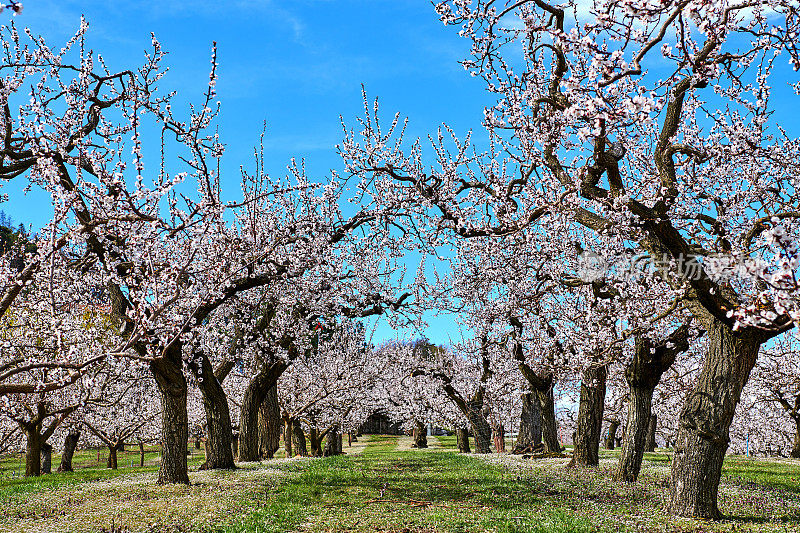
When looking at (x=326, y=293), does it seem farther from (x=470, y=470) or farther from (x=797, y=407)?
(x=797, y=407)

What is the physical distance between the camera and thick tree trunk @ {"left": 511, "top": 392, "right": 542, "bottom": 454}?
92.0 ft

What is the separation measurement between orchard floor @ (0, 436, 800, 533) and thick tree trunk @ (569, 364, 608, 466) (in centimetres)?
101

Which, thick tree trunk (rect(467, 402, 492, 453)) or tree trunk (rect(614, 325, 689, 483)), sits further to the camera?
thick tree trunk (rect(467, 402, 492, 453))

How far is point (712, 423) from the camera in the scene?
10.4m

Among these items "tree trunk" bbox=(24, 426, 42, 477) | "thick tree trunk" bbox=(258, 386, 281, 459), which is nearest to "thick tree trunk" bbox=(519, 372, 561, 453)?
"thick tree trunk" bbox=(258, 386, 281, 459)

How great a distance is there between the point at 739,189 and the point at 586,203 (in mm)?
3799

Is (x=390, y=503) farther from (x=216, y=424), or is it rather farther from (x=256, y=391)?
(x=256, y=391)

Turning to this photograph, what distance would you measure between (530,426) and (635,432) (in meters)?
13.4

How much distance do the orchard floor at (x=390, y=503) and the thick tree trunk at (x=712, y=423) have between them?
47 centimetres

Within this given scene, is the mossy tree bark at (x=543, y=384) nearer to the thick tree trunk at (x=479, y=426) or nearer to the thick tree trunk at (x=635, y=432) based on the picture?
the thick tree trunk at (x=635, y=432)

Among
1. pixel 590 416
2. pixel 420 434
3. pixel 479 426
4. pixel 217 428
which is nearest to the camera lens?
pixel 590 416

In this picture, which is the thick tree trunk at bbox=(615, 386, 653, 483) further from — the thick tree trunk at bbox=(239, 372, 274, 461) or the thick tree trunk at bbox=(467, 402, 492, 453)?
the thick tree trunk at bbox=(467, 402, 492, 453)

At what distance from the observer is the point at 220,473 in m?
17.9

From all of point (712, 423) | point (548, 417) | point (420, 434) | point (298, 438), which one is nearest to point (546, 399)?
point (548, 417)
